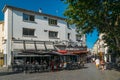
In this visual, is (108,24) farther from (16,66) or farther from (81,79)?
(16,66)

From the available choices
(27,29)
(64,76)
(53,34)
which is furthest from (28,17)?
(64,76)

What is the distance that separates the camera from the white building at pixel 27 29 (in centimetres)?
3794

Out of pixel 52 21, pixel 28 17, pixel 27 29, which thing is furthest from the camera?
pixel 52 21

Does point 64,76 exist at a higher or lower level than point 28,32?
lower

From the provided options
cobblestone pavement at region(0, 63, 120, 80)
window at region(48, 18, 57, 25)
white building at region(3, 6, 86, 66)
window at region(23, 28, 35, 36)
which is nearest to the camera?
cobblestone pavement at region(0, 63, 120, 80)

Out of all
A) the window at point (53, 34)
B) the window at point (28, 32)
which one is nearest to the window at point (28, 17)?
the window at point (28, 32)

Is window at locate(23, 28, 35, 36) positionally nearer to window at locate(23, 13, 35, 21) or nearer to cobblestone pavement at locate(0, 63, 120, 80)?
window at locate(23, 13, 35, 21)

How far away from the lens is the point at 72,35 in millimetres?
51250

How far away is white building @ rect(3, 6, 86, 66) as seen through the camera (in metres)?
37.9

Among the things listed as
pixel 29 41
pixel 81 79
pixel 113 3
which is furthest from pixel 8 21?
pixel 113 3

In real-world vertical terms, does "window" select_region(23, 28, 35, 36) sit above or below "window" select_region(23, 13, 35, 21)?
below

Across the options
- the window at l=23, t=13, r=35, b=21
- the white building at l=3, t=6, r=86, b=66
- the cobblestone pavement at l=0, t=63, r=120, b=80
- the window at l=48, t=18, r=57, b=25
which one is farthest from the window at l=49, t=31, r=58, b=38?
the cobblestone pavement at l=0, t=63, r=120, b=80

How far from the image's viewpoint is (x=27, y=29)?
135ft

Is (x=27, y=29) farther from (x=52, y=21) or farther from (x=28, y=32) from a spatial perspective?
(x=52, y=21)
